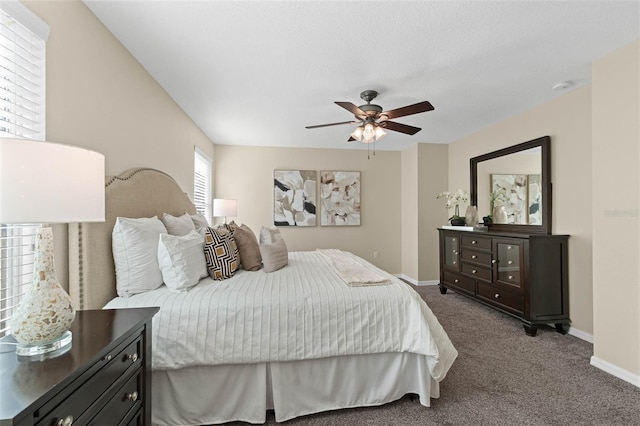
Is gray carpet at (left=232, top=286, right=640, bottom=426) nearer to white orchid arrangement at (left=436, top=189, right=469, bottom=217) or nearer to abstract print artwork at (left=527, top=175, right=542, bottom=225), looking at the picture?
abstract print artwork at (left=527, top=175, right=542, bottom=225)

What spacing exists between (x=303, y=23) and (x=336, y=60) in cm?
48

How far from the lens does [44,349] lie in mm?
928

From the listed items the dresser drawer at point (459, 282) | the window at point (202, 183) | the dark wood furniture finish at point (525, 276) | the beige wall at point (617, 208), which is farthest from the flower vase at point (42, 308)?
the dresser drawer at point (459, 282)

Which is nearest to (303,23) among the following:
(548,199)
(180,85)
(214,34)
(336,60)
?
(336,60)

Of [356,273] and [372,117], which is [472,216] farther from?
[356,273]

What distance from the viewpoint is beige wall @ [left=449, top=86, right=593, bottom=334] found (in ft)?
8.95

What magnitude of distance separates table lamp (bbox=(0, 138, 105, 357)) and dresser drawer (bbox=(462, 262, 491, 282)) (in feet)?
12.6

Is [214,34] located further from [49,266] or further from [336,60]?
[49,266]

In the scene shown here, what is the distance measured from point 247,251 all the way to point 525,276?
2877 millimetres

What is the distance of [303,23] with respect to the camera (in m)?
1.78

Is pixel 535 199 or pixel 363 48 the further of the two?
pixel 535 199

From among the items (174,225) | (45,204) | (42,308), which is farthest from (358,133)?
(42,308)

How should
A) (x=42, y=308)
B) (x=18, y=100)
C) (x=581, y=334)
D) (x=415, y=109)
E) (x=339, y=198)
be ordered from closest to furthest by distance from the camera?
(x=42, y=308) < (x=18, y=100) < (x=415, y=109) < (x=581, y=334) < (x=339, y=198)

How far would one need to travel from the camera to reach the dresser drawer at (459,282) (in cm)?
365
